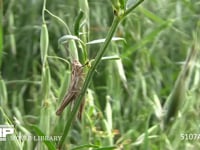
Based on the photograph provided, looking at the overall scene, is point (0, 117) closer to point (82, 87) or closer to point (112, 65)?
point (82, 87)

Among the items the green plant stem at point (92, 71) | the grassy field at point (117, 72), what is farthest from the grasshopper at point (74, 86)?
the grassy field at point (117, 72)

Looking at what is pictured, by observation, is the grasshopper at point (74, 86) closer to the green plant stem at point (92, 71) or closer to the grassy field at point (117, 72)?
the green plant stem at point (92, 71)

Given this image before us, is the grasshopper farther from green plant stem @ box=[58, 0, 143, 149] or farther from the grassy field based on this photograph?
the grassy field

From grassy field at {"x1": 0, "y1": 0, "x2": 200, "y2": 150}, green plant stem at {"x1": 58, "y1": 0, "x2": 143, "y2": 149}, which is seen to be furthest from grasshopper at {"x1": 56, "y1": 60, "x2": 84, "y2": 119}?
grassy field at {"x1": 0, "y1": 0, "x2": 200, "y2": 150}

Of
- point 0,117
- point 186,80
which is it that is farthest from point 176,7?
point 0,117

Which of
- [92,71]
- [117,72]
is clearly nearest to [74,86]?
[92,71]

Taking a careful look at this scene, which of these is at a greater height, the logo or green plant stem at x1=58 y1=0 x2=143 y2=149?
green plant stem at x1=58 y1=0 x2=143 y2=149

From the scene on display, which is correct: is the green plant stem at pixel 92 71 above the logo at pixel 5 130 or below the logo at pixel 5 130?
above

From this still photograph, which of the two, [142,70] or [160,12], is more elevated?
[160,12]

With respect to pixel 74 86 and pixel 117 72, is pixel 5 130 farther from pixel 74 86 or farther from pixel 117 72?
pixel 117 72
